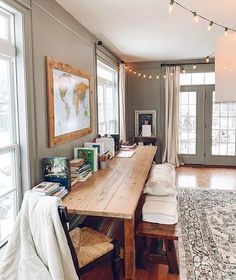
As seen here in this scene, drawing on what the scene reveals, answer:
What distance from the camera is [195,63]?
615cm

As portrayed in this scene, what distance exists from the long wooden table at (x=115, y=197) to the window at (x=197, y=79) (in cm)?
Result: 388

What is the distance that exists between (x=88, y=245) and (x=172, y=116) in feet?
15.7

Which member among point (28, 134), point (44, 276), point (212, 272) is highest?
point (28, 134)

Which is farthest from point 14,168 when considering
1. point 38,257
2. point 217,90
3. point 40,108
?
point 217,90

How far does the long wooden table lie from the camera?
1.99 metres

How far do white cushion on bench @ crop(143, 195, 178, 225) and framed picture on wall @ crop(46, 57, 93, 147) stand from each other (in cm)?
110

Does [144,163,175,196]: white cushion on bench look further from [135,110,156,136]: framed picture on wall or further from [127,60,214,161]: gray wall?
[127,60,214,161]: gray wall

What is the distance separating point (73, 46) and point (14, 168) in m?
1.70

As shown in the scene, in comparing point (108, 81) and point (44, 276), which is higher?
point (108, 81)

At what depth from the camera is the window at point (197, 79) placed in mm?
6250

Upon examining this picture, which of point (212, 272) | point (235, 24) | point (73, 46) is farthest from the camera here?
point (235, 24)

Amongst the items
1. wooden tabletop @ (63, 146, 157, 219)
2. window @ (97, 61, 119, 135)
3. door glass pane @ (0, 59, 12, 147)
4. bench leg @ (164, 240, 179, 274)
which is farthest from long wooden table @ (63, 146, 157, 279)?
window @ (97, 61, 119, 135)

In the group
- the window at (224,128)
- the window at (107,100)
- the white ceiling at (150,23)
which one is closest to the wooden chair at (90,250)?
the white ceiling at (150,23)

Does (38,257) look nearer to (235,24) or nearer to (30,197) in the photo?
(30,197)
